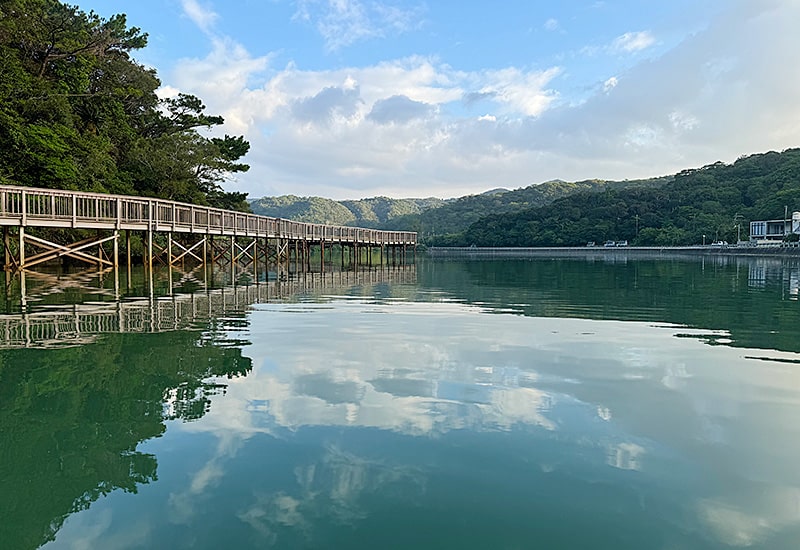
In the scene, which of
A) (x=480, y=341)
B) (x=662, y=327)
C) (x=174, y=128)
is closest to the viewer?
(x=480, y=341)

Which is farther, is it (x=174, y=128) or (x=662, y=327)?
(x=174, y=128)

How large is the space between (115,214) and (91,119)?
16.9 metres

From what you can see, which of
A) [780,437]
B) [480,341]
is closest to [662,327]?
[480,341]

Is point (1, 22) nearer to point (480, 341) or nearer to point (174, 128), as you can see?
point (174, 128)

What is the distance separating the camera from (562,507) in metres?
3.58

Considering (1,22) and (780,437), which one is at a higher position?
(1,22)

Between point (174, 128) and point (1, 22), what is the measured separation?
58.6 feet

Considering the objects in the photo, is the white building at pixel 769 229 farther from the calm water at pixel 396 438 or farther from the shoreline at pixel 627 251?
the calm water at pixel 396 438

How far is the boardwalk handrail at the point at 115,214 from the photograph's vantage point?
764 inches

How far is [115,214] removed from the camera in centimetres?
2291

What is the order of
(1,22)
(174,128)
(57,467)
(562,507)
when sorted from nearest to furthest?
(562,507) → (57,467) → (1,22) → (174,128)

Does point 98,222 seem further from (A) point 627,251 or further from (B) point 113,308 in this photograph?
(A) point 627,251

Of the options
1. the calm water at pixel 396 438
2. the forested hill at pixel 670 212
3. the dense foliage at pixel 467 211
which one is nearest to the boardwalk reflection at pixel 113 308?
the calm water at pixel 396 438

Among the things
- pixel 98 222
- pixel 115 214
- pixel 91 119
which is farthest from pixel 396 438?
pixel 91 119
